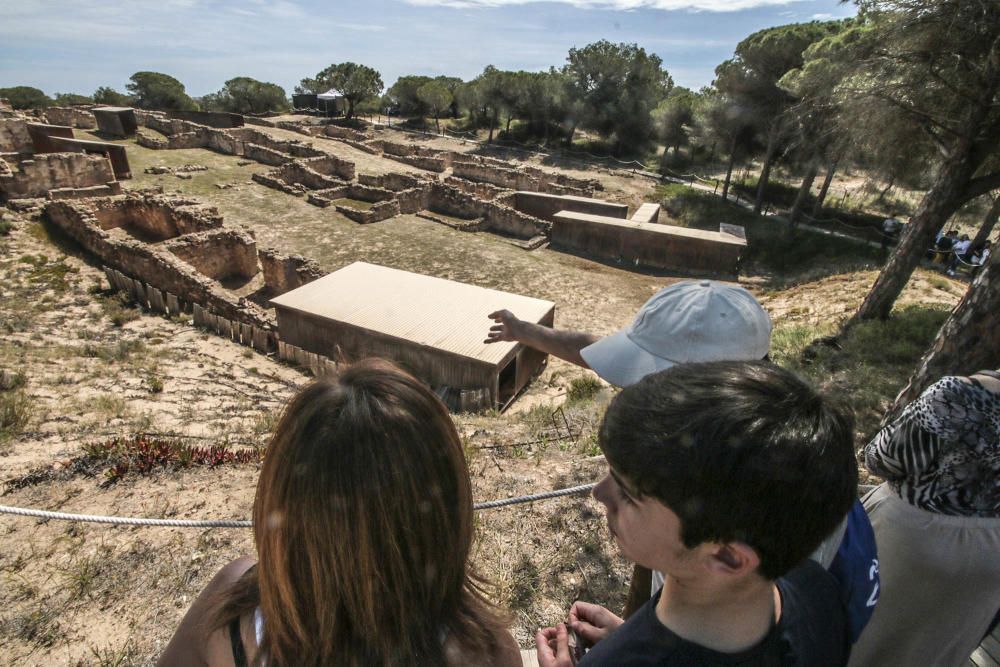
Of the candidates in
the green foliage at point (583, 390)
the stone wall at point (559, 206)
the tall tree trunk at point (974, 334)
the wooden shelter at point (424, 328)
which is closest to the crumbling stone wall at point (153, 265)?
the wooden shelter at point (424, 328)

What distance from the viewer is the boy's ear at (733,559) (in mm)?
1178

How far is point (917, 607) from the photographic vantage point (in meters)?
2.04

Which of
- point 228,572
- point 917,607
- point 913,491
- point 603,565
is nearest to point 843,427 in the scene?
point 913,491

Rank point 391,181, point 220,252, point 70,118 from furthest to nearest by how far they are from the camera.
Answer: point 70,118
point 391,181
point 220,252

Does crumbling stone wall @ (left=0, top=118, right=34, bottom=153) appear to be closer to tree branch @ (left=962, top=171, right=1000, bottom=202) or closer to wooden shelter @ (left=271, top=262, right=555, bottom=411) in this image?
wooden shelter @ (left=271, top=262, right=555, bottom=411)

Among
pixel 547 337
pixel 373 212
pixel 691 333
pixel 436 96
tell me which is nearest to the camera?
pixel 691 333

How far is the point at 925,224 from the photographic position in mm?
9570

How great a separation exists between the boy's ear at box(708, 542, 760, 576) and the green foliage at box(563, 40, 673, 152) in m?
41.0

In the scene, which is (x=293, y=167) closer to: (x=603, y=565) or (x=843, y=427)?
(x=603, y=565)

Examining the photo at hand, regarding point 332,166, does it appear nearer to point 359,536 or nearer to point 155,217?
point 155,217

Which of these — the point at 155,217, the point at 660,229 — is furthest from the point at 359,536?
the point at 155,217

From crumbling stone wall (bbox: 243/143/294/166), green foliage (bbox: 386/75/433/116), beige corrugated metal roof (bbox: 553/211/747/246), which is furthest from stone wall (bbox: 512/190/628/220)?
green foliage (bbox: 386/75/433/116)

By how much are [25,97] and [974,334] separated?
2259 inches

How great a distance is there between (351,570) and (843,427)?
1.31 m
